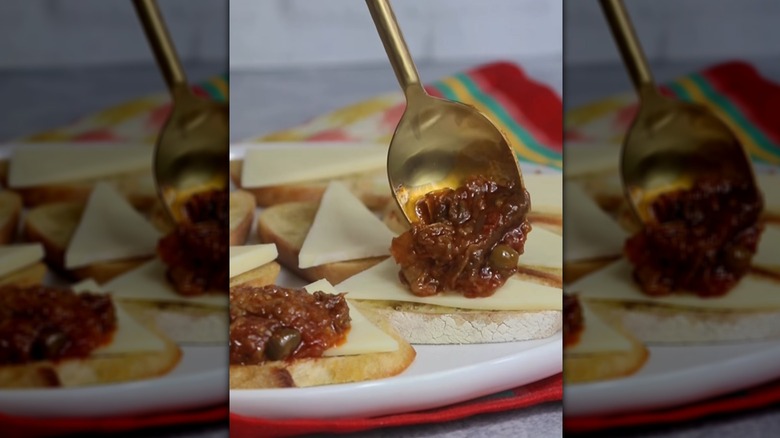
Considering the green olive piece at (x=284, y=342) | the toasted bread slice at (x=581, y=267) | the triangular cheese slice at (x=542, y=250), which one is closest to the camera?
the green olive piece at (x=284, y=342)

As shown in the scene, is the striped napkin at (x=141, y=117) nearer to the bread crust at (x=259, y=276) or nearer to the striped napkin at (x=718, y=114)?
the bread crust at (x=259, y=276)

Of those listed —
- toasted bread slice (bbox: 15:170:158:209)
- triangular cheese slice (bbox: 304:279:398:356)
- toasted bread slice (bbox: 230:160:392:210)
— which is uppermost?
toasted bread slice (bbox: 15:170:158:209)

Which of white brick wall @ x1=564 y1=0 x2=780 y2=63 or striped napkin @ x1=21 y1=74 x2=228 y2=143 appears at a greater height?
striped napkin @ x1=21 y1=74 x2=228 y2=143

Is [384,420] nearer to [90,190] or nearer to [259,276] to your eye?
[259,276]

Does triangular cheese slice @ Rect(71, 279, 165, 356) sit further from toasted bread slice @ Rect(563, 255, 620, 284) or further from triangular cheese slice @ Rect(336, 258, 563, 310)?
toasted bread slice @ Rect(563, 255, 620, 284)

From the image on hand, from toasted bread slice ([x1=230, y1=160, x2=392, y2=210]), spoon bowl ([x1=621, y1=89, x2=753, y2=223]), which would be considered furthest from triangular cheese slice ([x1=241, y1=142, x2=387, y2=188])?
spoon bowl ([x1=621, y1=89, x2=753, y2=223])

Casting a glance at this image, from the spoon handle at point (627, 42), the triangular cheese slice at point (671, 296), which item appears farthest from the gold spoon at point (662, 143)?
the triangular cheese slice at point (671, 296)
